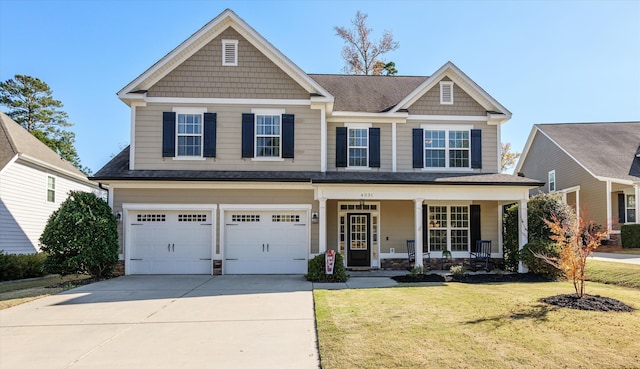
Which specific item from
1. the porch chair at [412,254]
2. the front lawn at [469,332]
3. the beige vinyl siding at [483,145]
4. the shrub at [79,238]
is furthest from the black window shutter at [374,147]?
the shrub at [79,238]

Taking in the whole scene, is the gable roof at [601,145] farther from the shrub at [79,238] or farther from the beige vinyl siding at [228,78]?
the shrub at [79,238]

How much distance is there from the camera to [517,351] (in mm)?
6125

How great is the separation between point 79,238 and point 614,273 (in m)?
16.0

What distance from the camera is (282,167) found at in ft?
49.3

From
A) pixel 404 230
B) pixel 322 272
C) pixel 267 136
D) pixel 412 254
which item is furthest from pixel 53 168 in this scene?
pixel 412 254

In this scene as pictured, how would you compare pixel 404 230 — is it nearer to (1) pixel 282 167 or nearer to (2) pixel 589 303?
(1) pixel 282 167

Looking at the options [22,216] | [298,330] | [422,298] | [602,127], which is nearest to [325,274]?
[422,298]

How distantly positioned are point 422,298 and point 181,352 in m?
5.47

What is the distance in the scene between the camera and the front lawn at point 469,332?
581cm

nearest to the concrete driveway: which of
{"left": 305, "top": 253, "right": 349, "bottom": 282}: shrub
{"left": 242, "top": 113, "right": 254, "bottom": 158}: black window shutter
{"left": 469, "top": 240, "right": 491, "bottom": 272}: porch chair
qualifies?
{"left": 305, "top": 253, "right": 349, "bottom": 282}: shrub

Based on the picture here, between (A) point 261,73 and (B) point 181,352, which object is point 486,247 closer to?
(A) point 261,73

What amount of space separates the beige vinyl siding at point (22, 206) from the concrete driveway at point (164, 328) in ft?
27.5

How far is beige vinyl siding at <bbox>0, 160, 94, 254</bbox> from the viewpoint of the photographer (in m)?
17.5

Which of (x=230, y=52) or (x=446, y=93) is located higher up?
(x=230, y=52)
